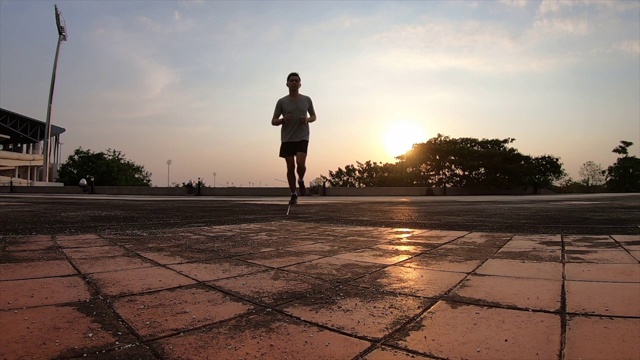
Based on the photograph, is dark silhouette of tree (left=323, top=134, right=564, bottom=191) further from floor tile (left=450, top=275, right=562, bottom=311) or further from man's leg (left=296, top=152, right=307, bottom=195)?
floor tile (left=450, top=275, right=562, bottom=311)

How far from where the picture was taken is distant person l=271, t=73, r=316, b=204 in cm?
578

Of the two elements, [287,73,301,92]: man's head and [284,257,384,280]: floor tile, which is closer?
[284,257,384,280]: floor tile

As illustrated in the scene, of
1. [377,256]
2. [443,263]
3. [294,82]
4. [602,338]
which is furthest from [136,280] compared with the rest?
[294,82]

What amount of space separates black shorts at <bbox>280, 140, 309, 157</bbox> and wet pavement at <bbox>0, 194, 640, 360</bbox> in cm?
322

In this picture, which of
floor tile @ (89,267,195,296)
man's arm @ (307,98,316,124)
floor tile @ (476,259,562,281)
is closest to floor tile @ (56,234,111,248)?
floor tile @ (89,267,195,296)

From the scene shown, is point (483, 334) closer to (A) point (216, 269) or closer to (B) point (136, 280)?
(A) point (216, 269)

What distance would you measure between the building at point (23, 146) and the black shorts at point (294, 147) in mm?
68354

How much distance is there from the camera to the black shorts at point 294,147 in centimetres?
579

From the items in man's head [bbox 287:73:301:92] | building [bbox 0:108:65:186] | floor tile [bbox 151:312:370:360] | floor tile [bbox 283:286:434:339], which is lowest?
floor tile [bbox 151:312:370:360]

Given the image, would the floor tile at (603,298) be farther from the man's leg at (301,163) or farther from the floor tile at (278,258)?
the man's leg at (301,163)

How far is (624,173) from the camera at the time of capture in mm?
51500

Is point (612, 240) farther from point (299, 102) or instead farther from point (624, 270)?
point (299, 102)

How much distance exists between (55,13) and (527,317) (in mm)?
59437

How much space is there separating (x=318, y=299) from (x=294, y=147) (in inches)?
178
